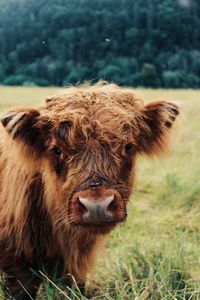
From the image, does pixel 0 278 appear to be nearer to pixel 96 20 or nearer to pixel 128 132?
pixel 128 132

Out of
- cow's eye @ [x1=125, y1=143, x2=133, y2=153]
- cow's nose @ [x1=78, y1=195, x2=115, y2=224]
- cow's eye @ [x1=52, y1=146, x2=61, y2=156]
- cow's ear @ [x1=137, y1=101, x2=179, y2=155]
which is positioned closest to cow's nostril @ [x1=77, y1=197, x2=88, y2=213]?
cow's nose @ [x1=78, y1=195, x2=115, y2=224]

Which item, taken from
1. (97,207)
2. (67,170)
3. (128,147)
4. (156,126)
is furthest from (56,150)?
(156,126)

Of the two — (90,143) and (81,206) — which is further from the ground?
(90,143)

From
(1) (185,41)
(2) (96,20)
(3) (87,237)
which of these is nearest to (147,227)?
(3) (87,237)

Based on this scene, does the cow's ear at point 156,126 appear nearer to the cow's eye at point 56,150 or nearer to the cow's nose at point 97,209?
the cow's eye at point 56,150

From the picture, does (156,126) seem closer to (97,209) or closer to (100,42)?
(97,209)

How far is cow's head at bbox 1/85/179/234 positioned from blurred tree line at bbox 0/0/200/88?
3.50 ft

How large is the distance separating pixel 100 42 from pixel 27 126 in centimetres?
478

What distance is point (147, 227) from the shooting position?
22.4ft

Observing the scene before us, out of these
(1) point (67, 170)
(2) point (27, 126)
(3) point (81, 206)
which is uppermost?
(2) point (27, 126)

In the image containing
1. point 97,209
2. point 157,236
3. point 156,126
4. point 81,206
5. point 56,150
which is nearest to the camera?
point 97,209

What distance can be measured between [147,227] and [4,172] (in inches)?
104

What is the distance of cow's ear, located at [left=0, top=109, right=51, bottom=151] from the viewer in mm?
4156

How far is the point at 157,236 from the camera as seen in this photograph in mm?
6418
